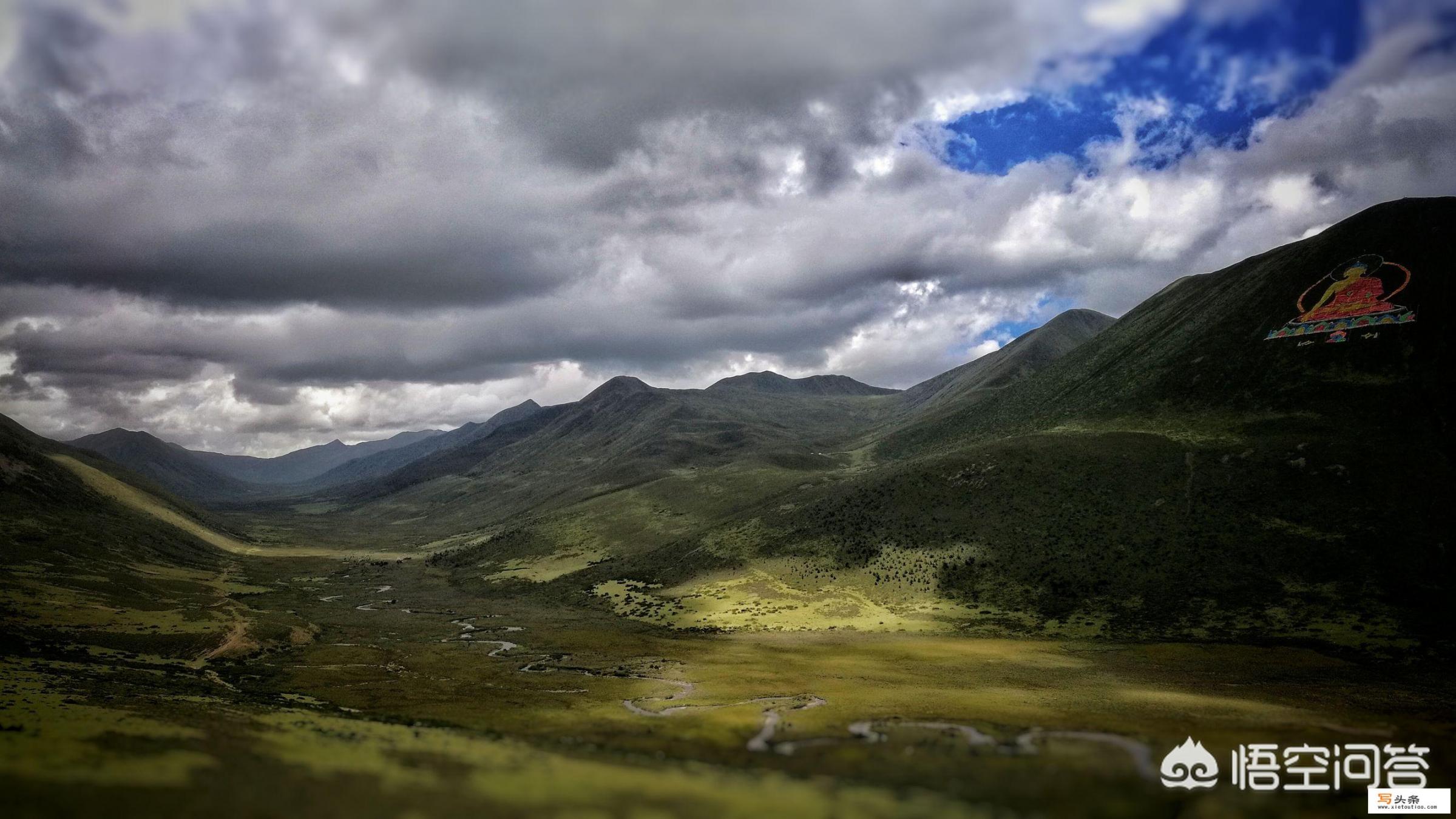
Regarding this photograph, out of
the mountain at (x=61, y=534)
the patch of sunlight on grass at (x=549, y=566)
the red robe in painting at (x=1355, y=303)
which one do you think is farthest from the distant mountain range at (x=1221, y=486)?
the patch of sunlight on grass at (x=549, y=566)

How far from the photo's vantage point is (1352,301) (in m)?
153

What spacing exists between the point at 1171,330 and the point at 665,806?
727 ft

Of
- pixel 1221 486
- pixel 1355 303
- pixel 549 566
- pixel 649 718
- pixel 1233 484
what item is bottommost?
pixel 549 566

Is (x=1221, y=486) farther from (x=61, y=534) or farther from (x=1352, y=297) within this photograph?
(x=61, y=534)

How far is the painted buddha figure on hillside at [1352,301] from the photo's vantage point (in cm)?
14475

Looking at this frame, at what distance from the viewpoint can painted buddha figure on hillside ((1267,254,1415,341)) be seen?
14475 centimetres

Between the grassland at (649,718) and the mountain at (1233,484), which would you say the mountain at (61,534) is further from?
the mountain at (1233,484)

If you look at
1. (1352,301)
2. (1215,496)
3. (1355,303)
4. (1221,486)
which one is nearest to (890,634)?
(1215,496)

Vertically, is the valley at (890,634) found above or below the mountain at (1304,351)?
below

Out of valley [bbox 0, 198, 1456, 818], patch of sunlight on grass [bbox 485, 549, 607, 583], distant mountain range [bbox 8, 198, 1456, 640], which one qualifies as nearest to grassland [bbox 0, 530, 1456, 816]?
valley [bbox 0, 198, 1456, 818]

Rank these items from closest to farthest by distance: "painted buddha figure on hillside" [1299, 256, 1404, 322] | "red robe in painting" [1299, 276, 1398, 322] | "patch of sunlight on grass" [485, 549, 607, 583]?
1. "red robe in painting" [1299, 276, 1398, 322]
2. "painted buddha figure on hillside" [1299, 256, 1404, 322]
3. "patch of sunlight on grass" [485, 549, 607, 583]

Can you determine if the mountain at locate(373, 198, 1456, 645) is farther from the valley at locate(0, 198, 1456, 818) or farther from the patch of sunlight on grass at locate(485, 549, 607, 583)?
the patch of sunlight on grass at locate(485, 549, 607, 583)

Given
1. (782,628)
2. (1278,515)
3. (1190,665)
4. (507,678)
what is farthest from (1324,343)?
(507,678)

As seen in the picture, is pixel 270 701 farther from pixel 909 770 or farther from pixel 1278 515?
pixel 1278 515
